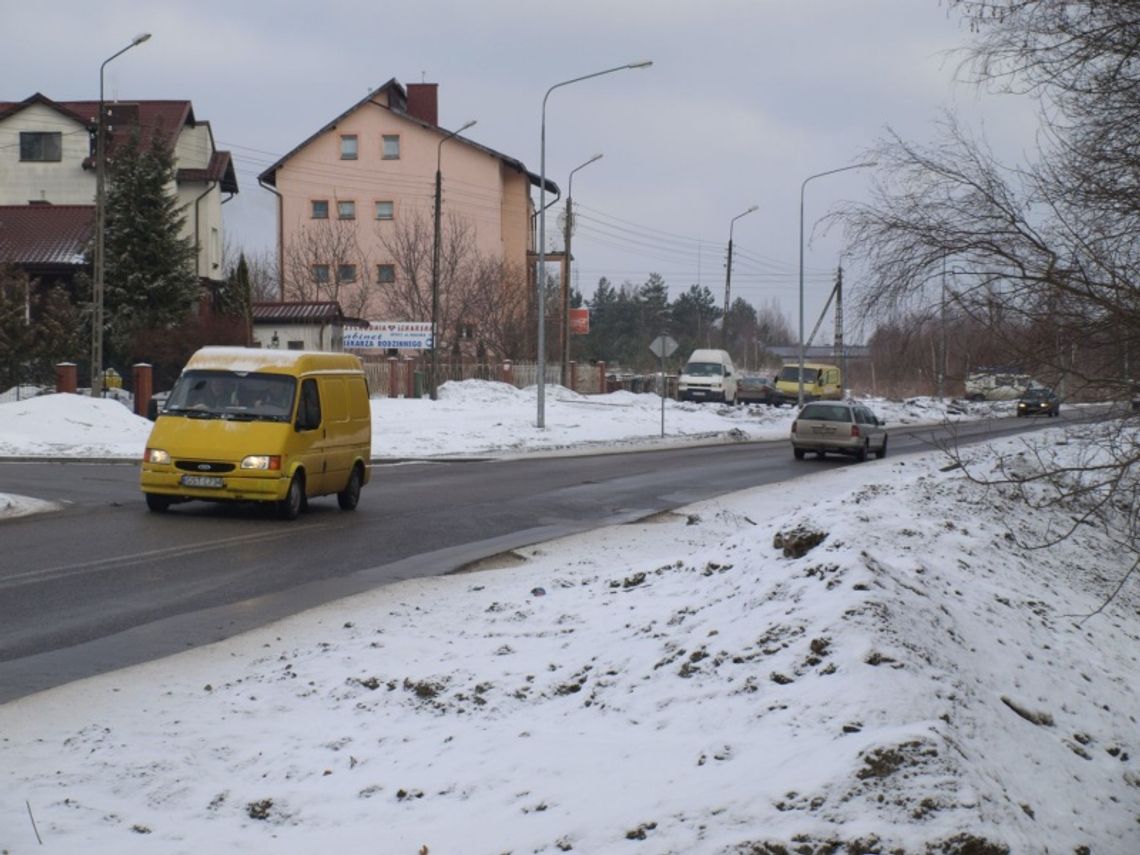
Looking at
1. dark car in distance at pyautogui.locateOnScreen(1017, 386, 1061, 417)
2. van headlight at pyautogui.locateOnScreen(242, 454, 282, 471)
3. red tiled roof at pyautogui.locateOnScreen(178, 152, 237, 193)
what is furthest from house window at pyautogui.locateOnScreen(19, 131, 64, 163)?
dark car in distance at pyautogui.locateOnScreen(1017, 386, 1061, 417)

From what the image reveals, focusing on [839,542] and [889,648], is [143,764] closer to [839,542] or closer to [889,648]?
[889,648]

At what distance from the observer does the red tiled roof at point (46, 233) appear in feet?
175

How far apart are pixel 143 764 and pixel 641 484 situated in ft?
61.1

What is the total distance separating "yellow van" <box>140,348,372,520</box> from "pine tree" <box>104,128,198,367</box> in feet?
108

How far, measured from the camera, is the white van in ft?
216

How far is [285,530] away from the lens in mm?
16500

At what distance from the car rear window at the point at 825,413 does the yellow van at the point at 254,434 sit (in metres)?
17.6

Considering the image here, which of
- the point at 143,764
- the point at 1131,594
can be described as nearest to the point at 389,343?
the point at 1131,594

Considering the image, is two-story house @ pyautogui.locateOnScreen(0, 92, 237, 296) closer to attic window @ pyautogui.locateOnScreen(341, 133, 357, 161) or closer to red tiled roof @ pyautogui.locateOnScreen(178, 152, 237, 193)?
red tiled roof @ pyautogui.locateOnScreen(178, 152, 237, 193)

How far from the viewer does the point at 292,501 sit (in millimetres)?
17469

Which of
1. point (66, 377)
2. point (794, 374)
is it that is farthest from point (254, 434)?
point (794, 374)

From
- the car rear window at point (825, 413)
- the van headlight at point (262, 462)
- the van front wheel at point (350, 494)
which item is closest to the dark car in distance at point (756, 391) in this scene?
the car rear window at point (825, 413)

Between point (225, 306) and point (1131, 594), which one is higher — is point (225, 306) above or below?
above

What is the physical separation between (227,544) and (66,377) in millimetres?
24764
